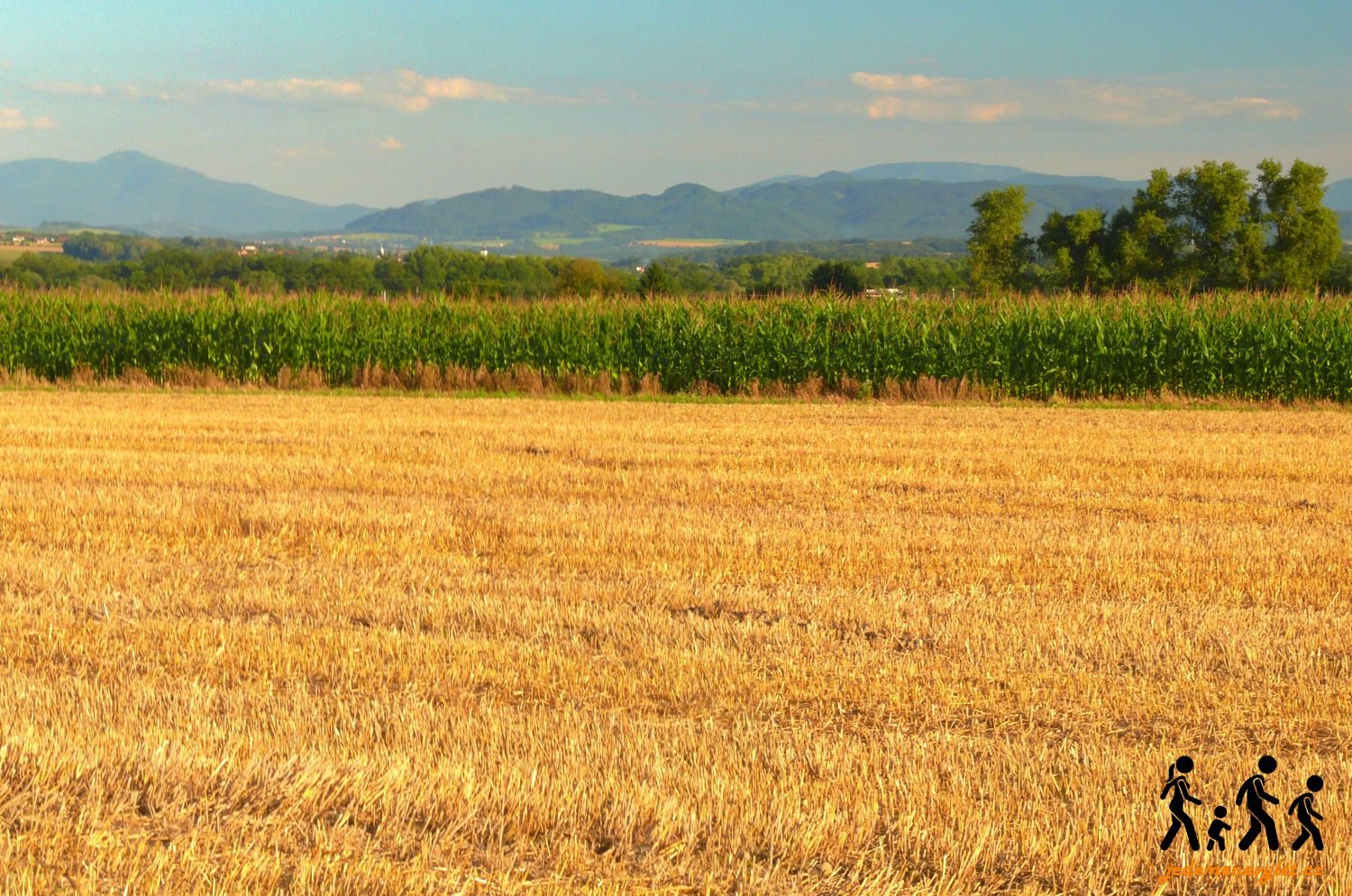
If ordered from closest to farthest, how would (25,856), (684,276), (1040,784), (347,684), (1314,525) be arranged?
(25,856)
(1040,784)
(347,684)
(1314,525)
(684,276)

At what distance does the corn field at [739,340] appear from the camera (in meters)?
23.4

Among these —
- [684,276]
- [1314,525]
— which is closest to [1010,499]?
[1314,525]

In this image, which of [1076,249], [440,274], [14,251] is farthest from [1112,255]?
[14,251]

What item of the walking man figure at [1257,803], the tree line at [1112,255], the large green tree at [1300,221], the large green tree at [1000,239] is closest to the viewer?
the walking man figure at [1257,803]

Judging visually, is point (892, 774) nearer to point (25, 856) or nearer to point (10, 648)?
point (25, 856)

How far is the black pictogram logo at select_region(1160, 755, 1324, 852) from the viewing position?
3.99 metres

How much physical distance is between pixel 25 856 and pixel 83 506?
276 inches

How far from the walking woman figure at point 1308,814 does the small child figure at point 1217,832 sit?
210 millimetres

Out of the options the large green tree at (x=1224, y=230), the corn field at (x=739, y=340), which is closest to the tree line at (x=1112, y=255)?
the large green tree at (x=1224, y=230)

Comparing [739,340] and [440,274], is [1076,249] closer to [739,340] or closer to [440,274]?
[440,274]

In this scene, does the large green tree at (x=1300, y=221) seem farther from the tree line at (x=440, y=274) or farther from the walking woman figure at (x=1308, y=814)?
the walking woman figure at (x=1308, y=814)

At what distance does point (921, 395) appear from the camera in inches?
931

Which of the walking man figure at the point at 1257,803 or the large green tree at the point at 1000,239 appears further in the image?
the large green tree at the point at 1000,239

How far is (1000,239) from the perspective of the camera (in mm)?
78375
